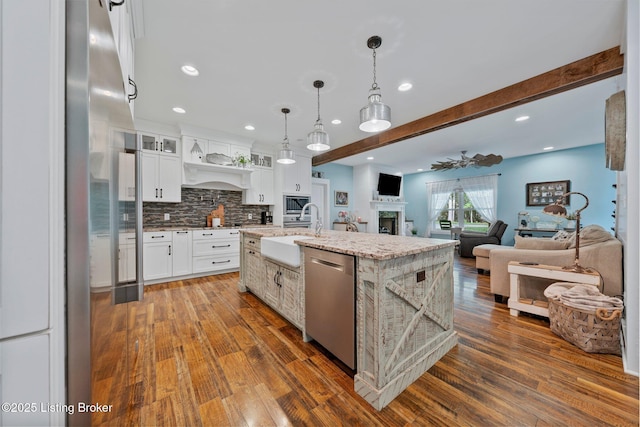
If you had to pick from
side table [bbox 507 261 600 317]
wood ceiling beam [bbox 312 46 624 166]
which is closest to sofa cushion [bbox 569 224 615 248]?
side table [bbox 507 261 600 317]

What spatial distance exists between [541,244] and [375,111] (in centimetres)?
272

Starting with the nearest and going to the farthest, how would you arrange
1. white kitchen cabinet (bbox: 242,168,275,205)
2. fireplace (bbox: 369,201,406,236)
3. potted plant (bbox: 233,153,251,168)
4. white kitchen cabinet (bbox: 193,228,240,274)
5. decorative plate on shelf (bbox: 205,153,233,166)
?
1. white kitchen cabinet (bbox: 193,228,240,274)
2. decorative plate on shelf (bbox: 205,153,233,166)
3. potted plant (bbox: 233,153,251,168)
4. white kitchen cabinet (bbox: 242,168,275,205)
5. fireplace (bbox: 369,201,406,236)

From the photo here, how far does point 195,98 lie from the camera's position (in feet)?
10.3

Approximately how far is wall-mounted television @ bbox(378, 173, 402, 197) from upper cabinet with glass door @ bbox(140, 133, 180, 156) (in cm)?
548

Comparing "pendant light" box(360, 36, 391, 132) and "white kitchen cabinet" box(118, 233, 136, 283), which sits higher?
"pendant light" box(360, 36, 391, 132)

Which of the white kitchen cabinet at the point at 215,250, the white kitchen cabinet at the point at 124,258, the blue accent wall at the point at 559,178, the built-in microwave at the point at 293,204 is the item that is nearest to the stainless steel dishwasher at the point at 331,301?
the white kitchen cabinet at the point at 124,258

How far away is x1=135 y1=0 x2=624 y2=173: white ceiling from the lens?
1.80m

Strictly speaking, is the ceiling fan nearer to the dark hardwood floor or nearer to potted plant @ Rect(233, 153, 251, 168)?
the dark hardwood floor

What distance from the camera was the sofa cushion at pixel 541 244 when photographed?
2.71m

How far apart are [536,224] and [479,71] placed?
5568mm

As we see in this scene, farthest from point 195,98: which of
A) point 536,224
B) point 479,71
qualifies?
point 536,224

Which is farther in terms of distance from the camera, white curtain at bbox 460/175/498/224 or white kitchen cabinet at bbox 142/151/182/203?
white curtain at bbox 460/175/498/224

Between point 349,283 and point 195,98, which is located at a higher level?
point 195,98

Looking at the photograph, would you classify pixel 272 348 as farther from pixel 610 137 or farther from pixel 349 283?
pixel 610 137
